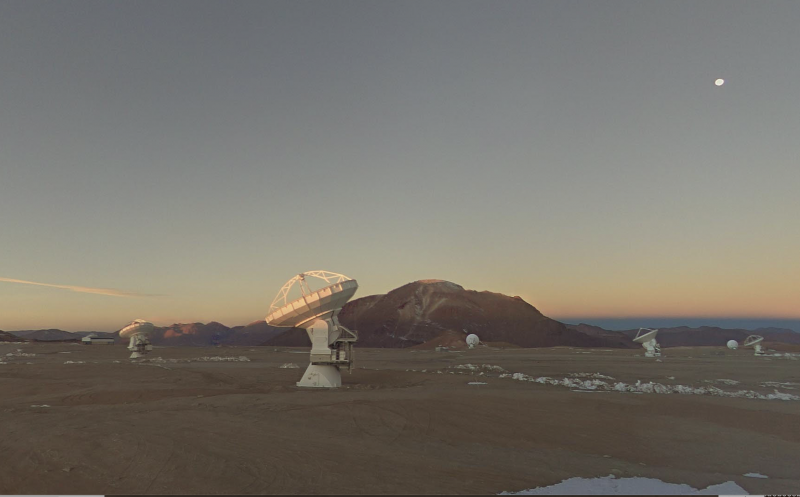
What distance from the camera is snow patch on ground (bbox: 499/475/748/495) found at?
9.93 meters

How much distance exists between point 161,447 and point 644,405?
2040 cm

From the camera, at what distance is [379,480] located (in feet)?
33.7

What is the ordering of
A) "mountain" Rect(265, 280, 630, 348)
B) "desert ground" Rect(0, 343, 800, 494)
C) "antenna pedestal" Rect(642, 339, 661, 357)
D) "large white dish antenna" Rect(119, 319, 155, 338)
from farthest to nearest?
"mountain" Rect(265, 280, 630, 348)
"antenna pedestal" Rect(642, 339, 661, 357)
"large white dish antenna" Rect(119, 319, 155, 338)
"desert ground" Rect(0, 343, 800, 494)

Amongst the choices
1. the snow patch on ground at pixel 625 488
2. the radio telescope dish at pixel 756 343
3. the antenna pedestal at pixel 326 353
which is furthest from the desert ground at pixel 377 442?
the radio telescope dish at pixel 756 343

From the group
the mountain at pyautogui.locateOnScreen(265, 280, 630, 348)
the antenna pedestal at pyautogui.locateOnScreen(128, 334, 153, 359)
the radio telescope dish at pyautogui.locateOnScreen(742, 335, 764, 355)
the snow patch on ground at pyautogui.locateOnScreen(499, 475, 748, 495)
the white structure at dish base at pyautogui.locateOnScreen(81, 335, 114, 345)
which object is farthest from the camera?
the mountain at pyautogui.locateOnScreen(265, 280, 630, 348)

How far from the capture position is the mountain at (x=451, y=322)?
6585 inches

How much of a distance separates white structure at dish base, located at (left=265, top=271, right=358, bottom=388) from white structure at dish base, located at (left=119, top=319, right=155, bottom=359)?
38.7 meters

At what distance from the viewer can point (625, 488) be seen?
10.3m

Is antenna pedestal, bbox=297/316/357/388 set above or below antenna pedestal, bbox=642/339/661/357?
above

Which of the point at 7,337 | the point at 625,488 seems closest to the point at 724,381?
the point at 625,488

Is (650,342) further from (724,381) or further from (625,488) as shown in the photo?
(625,488)

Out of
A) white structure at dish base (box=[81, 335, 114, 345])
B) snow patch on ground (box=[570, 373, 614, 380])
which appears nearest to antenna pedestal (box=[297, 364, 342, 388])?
snow patch on ground (box=[570, 373, 614, 380])

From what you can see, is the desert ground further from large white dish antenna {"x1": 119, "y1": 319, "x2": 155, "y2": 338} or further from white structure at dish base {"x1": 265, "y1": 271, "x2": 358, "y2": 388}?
large white dish antenna {"x1": 119, "y1": 319, "x2": 155, "y2": 338}

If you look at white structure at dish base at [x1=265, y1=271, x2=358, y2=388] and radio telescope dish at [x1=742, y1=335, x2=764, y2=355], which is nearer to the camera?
white structure at dish base at [x1=265, y1=271, x2=358, y2=388]
